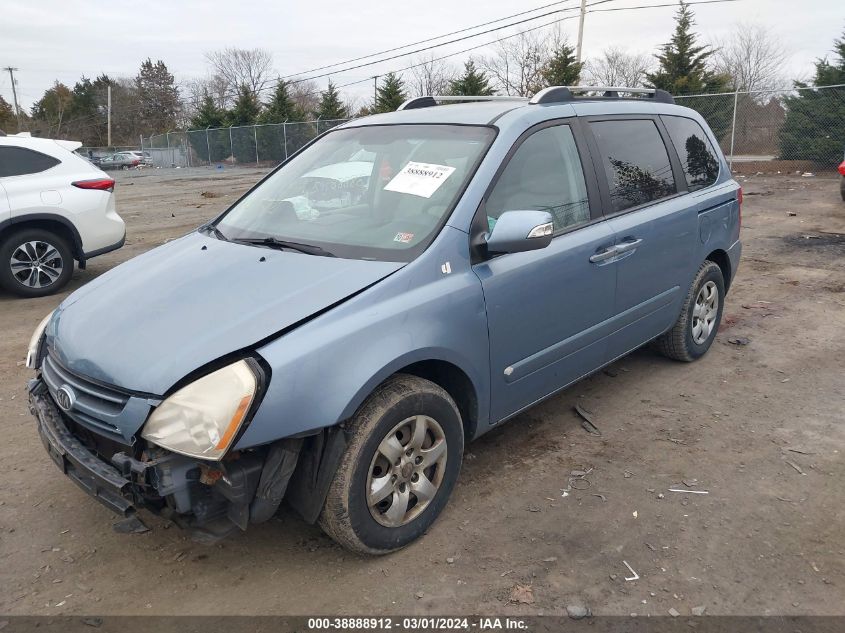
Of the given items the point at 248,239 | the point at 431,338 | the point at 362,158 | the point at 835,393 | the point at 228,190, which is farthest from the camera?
the point at 228,190

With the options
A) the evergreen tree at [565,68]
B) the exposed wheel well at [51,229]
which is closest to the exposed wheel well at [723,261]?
the exposed wheel well at [51,229]

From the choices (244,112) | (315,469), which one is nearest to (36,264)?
(315,469)

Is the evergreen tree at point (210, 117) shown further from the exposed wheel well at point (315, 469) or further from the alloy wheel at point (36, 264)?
the exposed wheel well at point (315, 469)

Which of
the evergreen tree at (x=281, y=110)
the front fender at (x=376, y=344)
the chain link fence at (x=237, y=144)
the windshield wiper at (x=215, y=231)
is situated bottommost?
the front fender at (x=376, y=344)

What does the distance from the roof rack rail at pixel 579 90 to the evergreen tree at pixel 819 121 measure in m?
16.3

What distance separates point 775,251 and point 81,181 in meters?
8.61

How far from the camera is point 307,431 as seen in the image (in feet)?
7.93

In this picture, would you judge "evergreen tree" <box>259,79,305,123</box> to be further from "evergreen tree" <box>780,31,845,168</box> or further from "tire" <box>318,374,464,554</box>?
"tire" <box>318,374,464,554</box>

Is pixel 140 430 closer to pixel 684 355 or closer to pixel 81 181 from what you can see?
pixel 684 355

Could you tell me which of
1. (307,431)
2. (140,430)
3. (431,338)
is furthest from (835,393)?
(140,430)

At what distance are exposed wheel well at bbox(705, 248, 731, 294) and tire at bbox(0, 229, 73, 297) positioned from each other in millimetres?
6633

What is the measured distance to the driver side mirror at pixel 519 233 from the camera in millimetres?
2922

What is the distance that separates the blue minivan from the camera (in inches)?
94.5

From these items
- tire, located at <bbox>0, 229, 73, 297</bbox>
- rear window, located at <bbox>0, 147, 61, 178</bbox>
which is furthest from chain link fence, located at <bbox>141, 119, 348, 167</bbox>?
tire, located at <bbox>0, 229, 73, 297</bbox>
